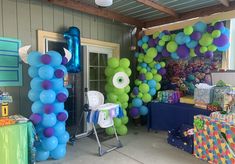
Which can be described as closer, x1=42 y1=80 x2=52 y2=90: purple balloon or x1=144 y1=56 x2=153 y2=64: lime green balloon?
x1=42 y1=80 x2=52 y2=90: purple balloon

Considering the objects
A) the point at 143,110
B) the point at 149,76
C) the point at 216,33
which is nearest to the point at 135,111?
the point at 143,110

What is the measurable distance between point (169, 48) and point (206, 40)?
706mm

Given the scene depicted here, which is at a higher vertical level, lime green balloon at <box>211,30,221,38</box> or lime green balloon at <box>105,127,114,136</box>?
lime green balloon at <box>211,30,221,38</box>

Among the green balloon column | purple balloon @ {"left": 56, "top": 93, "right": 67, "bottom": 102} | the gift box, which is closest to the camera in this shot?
the gift box

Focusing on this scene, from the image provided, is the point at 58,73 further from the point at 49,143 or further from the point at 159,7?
the point at 159,7

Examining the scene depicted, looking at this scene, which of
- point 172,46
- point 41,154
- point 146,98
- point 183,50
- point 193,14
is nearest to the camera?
point 41,154

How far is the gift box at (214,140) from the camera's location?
8.05 feet

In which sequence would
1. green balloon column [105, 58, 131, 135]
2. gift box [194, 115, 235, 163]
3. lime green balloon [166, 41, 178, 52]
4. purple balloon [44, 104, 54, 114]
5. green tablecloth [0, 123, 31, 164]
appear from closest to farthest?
1. green tablecloth [0, 123, 31, 164]
2. gift box [194, 115, 235, 163]
3. purple balloon [44, 104, 54, 114]
4. lime green balloon [166, 41, 178, 52]
5. green balloon column [105, 58, 131, 135]

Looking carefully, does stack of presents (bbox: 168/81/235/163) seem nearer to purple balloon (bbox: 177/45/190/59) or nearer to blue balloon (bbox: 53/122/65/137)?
purple balloon (bbox: 177/45/190/59)

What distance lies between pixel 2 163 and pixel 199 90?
3252 mm

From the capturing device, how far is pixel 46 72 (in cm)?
250

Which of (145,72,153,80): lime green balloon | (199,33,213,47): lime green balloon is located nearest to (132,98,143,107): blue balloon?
(145,72,153,80): lime green balloon

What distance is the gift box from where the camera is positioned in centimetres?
246

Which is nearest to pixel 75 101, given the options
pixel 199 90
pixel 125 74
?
pixel 125 74
